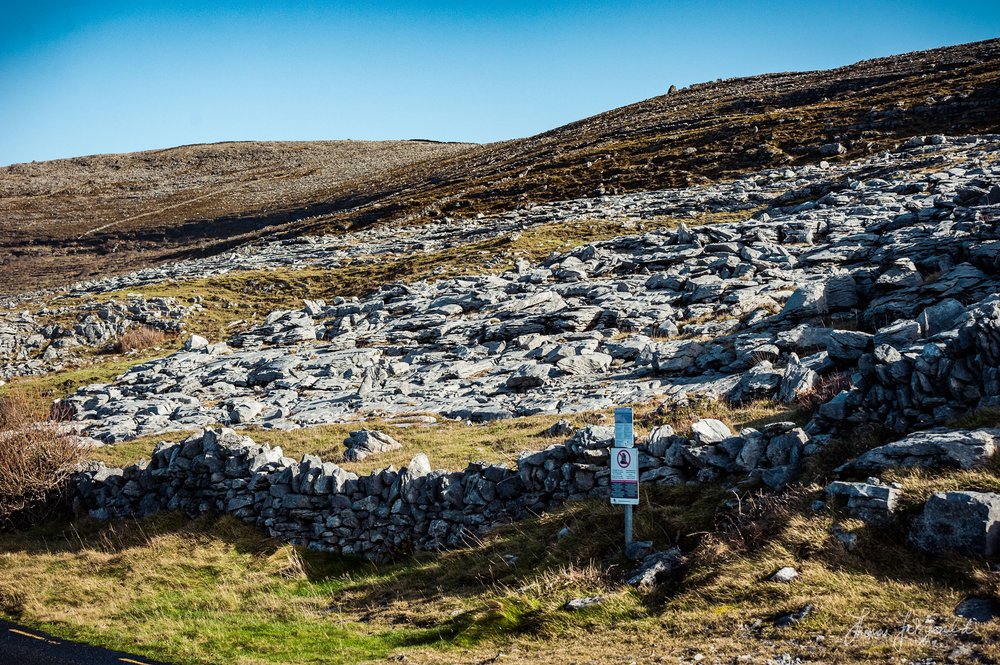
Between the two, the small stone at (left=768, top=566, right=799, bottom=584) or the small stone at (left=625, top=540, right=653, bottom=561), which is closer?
the small stone at (left=768, top=566, right=799, bottom=584)

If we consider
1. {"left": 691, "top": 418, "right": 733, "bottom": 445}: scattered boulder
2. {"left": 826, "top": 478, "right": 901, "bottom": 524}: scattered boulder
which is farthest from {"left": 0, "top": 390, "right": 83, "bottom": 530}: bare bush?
{"left": 826, "top": 478, "right": 901, "bottom": 524}: scattered boulder

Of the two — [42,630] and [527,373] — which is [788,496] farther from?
[42,630]

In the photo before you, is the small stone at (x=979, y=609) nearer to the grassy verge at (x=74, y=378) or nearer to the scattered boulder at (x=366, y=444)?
the scattered boulder at (x=366, y=444)

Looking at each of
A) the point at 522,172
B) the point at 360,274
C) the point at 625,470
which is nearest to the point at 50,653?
the point at 625,470

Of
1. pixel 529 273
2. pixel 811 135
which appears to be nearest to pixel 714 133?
pixel 811 135

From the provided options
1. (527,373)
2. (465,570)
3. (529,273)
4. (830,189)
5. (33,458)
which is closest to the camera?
(465,570)

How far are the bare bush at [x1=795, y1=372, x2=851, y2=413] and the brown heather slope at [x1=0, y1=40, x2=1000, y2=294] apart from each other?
49943mm

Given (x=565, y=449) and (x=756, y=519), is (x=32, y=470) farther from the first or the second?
(x=756, y=519)

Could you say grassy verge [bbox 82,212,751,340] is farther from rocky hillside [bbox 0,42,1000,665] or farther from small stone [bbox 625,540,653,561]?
small stone [bbox 625,540,653,561]

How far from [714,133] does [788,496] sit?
7478cm

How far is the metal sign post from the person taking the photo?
1087cm

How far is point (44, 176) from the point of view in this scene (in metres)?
150

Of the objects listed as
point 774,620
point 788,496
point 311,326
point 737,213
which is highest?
point 737,213

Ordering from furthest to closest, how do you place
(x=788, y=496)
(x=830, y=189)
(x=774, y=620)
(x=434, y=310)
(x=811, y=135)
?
(x=811, y=135), (x=830, y=189), (x=434, y=310), (x=788, y=496), (x=774, y=620)
